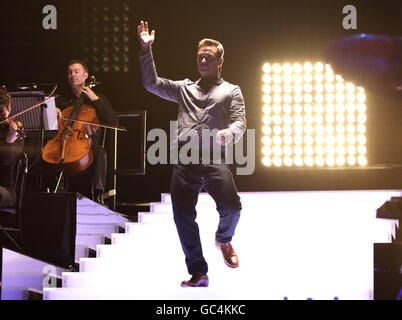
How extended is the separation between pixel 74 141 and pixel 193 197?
1.47 metres

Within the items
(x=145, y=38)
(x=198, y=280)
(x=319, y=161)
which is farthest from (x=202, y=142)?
(x=319, y=161)

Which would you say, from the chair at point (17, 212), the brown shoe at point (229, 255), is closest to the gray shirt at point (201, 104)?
the brown shoe at point (229, 255)

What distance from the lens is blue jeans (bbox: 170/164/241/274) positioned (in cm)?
318

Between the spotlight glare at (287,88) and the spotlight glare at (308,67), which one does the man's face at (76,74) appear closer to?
the spotlight glare at (287,88)

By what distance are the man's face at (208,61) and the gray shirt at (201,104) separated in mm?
58

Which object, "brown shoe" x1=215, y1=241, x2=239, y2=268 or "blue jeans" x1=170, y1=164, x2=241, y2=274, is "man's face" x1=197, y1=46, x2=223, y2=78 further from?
"brown shoe" x1=215, y1=241, x2=239, y2=268

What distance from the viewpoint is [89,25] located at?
5.43 metres

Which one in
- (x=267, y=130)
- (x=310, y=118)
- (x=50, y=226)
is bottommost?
(x=50, y=226)

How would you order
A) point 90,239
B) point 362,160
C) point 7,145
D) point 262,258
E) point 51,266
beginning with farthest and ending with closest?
point 362,160 < point 90,239 < point 7,145 < point 51,266 < point 262,258

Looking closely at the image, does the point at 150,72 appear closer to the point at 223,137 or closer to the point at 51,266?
the point at 223,137

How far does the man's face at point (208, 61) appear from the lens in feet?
10.8

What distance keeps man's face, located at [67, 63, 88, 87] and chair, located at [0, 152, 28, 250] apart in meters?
1.18

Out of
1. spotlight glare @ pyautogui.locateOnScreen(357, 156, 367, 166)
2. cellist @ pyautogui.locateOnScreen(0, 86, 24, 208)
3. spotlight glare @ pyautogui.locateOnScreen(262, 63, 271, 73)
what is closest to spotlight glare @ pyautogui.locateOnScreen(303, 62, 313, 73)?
spotlight glare @ pyautogui.locateOnScreen(262, 63, 271, 73)

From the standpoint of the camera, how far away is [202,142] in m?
3.20
